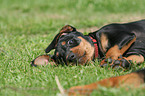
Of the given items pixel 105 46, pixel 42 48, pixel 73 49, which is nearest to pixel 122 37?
pixel 105 46

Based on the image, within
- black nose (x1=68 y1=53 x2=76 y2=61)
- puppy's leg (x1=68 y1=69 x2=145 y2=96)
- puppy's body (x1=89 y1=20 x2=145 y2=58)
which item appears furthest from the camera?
puppy's body (x1=89 y1=20 x2=145 y2=58)

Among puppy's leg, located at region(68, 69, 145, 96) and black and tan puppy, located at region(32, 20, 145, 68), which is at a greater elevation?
black and tan puppy, located at region(32, 20, 145, 68)

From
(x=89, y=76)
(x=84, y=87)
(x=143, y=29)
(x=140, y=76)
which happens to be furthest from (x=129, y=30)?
(x=84, y=87)

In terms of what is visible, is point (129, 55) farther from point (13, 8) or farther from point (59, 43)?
point (13, 8)

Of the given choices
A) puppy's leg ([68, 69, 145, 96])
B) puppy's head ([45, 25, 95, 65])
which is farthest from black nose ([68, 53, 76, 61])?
puppy's leg ([68, 69, 145, 96])

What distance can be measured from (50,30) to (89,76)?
410 cm

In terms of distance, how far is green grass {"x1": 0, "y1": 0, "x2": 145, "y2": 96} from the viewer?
259 cm

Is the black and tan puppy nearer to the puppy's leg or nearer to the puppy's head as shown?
the puppy's head

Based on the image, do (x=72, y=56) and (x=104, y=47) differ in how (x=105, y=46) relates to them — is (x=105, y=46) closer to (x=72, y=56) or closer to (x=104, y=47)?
(x=104, y=47)

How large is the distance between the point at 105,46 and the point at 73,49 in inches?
24.8

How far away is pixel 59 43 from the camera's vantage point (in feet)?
11.9

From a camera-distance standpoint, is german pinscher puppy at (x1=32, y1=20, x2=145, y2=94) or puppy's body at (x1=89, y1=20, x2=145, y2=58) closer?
german pinscher puppy at (x1=32, y1=20, x2=145, y2=94)

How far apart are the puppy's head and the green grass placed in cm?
15

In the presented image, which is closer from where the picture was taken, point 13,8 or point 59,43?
point 59,43
